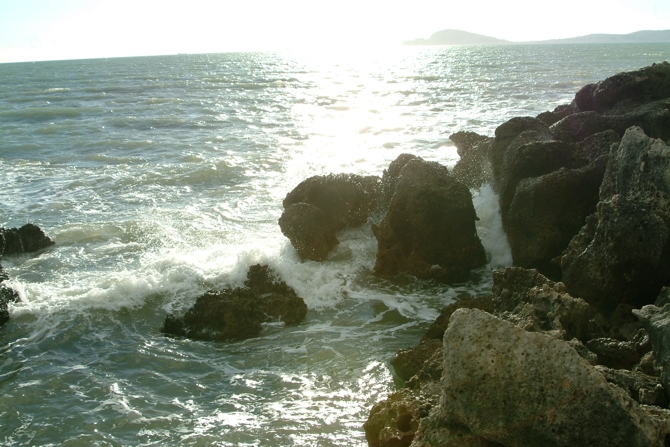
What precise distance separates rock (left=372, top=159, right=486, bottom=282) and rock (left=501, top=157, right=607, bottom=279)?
894 millimetres

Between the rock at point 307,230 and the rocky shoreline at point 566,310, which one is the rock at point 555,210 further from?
the rock at point 307,230

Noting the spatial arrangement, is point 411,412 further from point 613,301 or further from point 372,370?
point 613,301

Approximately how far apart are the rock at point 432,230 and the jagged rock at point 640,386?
14.3 ft

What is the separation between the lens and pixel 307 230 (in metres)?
9.34

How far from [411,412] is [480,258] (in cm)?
479

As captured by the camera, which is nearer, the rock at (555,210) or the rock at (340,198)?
the rock at (555,210)

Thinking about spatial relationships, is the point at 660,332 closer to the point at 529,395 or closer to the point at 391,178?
the point at 529,395

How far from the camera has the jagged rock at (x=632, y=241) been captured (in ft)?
18.6

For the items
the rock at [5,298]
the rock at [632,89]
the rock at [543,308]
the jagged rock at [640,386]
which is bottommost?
the rock at [5,298]

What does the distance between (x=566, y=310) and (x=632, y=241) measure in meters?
1.55

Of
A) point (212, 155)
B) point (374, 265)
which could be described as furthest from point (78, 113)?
point (374, 265)

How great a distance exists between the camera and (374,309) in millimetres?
7816

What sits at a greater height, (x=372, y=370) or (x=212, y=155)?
(x=212, y=155)

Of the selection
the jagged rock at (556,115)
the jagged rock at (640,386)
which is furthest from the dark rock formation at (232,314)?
the jagged rock at (556,115)
